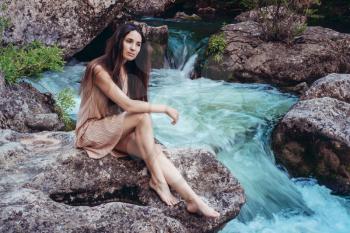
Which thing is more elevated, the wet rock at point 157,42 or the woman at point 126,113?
the woman at point 126,113

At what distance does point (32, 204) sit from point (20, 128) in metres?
2.96

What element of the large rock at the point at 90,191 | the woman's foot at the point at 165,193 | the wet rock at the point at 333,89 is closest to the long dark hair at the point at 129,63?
the large rock at the point at 90,191

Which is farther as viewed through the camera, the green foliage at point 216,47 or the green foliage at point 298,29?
the green foliage at point 298,29

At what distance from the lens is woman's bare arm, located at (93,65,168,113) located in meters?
4.06

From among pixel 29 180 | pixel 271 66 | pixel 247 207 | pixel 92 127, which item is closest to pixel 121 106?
pixel 92 127

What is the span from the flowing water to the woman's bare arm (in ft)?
3.09

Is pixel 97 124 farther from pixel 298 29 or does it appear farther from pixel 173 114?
pixel 298 29

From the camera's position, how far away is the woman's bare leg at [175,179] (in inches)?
155

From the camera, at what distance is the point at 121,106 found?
413cm

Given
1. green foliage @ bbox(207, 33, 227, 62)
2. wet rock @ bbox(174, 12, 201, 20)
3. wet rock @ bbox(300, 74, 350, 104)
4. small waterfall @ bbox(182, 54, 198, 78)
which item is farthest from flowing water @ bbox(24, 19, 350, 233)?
wet rock @ bbox(174, 12, 201, 20)

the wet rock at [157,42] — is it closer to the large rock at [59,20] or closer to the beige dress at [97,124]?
the large rock at [59,20]

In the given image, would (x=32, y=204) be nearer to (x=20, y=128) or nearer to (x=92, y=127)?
(x=92, y=127)

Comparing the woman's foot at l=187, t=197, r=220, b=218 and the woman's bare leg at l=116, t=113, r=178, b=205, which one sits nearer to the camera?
the woman's foot at l=187, t=197, r=220, b=218

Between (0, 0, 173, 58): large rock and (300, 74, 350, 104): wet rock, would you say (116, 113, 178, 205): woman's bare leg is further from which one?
(0, 0, 173, 58): large rock
